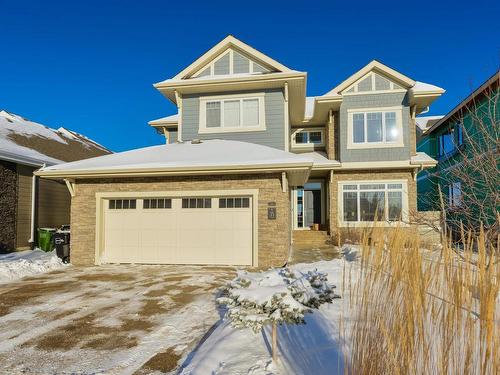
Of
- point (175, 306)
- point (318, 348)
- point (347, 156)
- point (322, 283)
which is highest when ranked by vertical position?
point (347, 156)

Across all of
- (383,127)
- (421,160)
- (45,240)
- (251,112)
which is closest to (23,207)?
(45,240)

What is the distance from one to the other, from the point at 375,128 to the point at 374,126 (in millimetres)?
100

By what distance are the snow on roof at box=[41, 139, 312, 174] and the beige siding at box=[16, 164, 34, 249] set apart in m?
4.26

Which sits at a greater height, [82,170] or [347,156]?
[347,156]

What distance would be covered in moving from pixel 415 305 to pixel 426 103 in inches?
604

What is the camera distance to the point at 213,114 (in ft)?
44.2

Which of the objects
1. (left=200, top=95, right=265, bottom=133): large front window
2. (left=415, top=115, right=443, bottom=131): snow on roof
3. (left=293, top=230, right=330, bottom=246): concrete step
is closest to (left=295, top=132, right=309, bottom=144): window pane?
(left=293, top=230, right=330, bottom=246): concrete step

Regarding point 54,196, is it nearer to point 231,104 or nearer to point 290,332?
point 231,104

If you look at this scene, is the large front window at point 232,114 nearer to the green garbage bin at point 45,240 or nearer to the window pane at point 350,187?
the window pane at point 350,187

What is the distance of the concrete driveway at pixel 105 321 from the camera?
12.5 ft

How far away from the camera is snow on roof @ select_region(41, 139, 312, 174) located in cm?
923

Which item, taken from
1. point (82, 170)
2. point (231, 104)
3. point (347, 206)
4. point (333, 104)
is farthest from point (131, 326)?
point (333, 104)

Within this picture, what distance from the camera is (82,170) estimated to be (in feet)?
32.8

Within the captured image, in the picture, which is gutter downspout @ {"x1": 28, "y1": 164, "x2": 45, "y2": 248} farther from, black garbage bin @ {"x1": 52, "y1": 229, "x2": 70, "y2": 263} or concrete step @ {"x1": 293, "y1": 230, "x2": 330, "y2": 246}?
concrete step @ {"x1": 293, "y1": 230, "x2": 330, "y2": 246}
